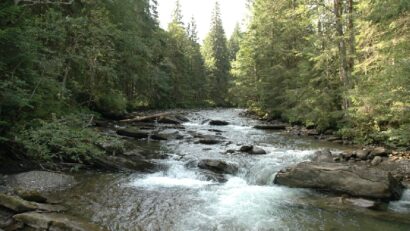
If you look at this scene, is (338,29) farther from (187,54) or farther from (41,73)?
(187,54)

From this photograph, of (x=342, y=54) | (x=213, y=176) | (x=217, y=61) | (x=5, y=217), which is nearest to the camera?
(x=5, y=217)

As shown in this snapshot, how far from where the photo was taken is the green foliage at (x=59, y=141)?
10164 mm

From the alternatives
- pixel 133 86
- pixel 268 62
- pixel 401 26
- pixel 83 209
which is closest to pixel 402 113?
pixel 401 26

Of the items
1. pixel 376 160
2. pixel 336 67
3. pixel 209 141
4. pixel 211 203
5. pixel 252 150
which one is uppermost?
pixel 336 67

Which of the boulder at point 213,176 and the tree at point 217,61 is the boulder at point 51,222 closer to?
the boulder at point 213,176

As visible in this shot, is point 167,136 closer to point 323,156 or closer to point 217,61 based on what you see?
point 323,156

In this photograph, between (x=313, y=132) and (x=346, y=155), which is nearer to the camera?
(x=346, y=155)

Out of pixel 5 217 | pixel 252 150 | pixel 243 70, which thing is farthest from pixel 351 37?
pixel 243 70

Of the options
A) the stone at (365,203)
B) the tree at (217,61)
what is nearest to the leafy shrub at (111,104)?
the stone at (365,203)

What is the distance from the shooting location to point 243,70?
39375 mm

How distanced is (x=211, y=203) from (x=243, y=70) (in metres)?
30.9

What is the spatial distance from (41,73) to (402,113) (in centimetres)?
1178

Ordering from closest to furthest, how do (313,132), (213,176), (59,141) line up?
(59,141)
(213,176)
(313,132)

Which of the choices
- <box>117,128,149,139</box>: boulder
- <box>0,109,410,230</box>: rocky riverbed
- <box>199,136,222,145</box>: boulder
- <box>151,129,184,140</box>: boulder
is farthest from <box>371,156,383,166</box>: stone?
<box>117,128,149,139</box>: boulder
